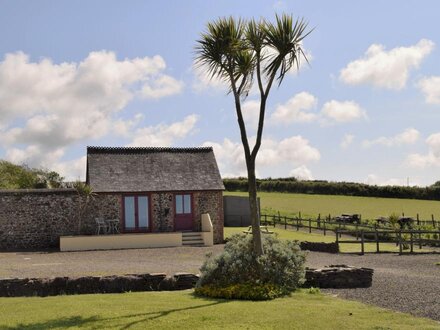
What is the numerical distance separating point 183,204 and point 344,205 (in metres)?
31.3

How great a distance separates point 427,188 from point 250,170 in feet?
185

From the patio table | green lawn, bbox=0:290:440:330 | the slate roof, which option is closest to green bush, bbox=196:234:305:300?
green lawn, bbox=0:290:440:330

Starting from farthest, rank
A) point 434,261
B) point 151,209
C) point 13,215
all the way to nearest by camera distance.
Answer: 1. point 151,209
2. point 13,215
3. point 434,261

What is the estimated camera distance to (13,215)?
29828 millimetres

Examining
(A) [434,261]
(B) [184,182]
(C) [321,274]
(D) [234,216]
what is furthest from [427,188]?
(C) [321,274]

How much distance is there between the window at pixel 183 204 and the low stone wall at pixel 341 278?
1747 centimetres

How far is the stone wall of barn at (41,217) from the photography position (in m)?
29.8

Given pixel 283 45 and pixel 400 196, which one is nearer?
pixel 283 45

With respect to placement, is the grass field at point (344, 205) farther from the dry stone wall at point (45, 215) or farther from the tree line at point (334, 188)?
the dry stone wall at point (45, 215)

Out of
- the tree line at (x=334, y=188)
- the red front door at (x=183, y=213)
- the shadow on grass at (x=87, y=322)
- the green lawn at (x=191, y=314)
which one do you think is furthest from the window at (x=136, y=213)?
the tree line at (x=334, y=188)

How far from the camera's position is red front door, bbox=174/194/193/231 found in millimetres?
32469

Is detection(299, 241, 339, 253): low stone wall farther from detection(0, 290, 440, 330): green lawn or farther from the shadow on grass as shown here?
the shadow on grass

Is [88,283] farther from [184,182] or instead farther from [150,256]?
[184,182]

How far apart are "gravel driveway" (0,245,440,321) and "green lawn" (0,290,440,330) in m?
1.14
